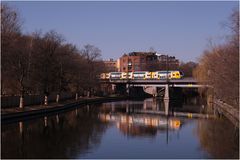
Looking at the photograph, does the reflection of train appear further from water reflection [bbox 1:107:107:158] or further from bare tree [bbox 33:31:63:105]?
water reflection [bbox 1:107:107:158]

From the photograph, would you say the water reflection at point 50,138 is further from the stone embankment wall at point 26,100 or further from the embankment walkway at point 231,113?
the embankment walkway at point 231,113

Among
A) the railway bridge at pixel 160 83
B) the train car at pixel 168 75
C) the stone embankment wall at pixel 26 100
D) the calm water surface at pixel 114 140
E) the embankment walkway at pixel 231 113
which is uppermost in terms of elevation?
the train car at pixel 168 75

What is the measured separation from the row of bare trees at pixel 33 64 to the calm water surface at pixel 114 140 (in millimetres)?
6602

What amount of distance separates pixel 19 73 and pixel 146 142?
22.2 m

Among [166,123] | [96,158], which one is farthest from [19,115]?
[96,158]

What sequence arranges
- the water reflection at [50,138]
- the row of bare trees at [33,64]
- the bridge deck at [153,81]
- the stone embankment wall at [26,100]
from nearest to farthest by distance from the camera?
the water reflection at [50,138], the row of bare trees at [33,64], the stone embankment wall at [26,100], the bridge deck at [153,81]

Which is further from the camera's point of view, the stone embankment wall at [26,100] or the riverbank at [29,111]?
the stone embankment wall at [26,100]

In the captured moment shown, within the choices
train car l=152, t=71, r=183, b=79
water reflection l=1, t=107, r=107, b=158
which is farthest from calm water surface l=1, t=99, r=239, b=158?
train car l=152, t=71, r=183, b=79

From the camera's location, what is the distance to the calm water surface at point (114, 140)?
2773 centimetres

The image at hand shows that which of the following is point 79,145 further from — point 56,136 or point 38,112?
point 38,112

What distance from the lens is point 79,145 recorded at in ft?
101

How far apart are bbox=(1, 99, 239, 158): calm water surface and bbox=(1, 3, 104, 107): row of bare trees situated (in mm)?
6602

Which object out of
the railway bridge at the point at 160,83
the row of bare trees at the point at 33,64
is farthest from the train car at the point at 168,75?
the row of bare trees at the point at 33,64

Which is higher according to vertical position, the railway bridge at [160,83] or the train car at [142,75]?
the train car at [142,75]
